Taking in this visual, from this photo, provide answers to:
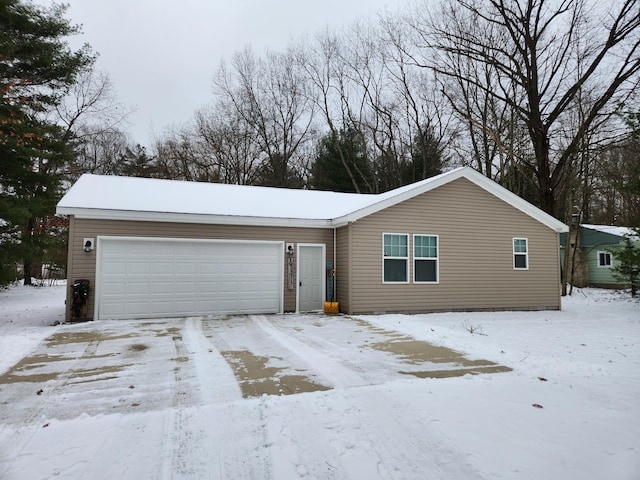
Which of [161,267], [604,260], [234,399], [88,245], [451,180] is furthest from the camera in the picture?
[604,260]

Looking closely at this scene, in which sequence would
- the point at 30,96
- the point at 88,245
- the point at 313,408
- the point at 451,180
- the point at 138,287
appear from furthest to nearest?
the point at 30,96 → the point at 451,180 → the point at 138,287 → the point at 88,245 → the point at 313,408

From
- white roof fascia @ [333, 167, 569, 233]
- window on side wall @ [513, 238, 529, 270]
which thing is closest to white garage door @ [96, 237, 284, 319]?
white roof fascia @ [333, 167, 569, 233]

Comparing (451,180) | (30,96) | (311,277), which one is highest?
(30,96)

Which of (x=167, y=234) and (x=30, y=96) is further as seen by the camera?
(x=30, y=96)

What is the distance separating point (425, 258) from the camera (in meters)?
10.9

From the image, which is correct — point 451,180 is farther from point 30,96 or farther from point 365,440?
point 30,96

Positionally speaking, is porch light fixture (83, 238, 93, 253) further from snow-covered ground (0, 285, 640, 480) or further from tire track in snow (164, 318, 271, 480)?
tire track in snow (164, 318, 271, 480)

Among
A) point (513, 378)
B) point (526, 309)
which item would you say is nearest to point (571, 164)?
point (526, 309)

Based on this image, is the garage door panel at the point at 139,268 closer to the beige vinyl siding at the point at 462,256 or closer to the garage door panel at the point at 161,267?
the garage door panel at the point at 161,267

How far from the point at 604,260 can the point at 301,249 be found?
1936 cm

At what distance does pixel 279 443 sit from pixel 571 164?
21245 millimetres

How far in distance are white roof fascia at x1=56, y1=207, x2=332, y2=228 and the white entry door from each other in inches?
27.6

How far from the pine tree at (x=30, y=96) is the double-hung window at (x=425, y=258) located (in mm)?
11275

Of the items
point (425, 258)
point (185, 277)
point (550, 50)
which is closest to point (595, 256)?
point (550, 50)
